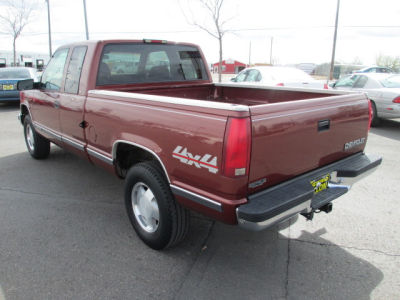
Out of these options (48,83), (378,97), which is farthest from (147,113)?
(378,97)

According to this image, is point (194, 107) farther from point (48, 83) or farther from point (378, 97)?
point (378, 97)

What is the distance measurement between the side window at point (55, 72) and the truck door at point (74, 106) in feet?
0.92

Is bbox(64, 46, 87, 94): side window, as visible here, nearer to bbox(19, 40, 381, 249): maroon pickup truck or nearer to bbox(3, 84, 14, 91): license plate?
bbox(19, 40, 381, 249): maroon pickup truck

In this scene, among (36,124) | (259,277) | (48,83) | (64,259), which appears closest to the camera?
(259,277)

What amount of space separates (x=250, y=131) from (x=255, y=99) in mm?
2398

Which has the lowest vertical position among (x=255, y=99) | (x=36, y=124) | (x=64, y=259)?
(x=64, y=259)

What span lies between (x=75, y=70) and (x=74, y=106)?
18.4 inches

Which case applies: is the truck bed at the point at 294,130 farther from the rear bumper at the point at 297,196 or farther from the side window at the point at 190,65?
the side window at the point at 190,65

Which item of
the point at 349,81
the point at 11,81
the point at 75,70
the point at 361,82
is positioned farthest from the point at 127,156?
the point at 11,81

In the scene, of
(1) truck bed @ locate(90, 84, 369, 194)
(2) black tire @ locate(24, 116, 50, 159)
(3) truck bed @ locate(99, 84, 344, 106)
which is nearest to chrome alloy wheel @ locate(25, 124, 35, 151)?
(2) black tire @ locate(24, 116, 50, 159)

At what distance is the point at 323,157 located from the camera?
9.32ft

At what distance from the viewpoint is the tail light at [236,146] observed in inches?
84.4

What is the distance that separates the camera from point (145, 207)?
3154mm

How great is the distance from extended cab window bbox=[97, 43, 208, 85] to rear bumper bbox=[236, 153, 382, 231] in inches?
93.5
